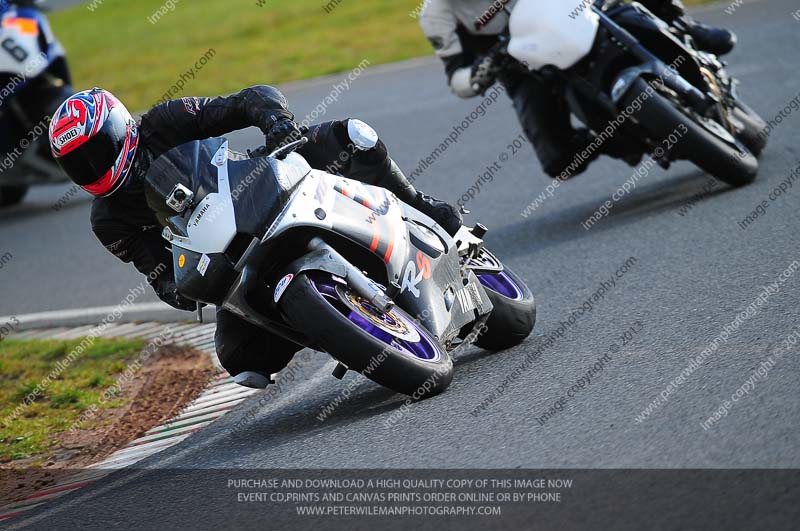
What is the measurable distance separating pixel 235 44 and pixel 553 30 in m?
12.9

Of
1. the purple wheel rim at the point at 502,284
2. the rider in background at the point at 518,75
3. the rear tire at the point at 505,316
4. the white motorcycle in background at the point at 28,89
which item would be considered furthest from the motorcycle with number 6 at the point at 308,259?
the white motorcycle in background at the point at 28,89

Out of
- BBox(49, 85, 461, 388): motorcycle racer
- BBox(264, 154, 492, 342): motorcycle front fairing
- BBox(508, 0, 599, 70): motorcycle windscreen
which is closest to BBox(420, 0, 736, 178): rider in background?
BBox(508, 0, 599, 70): motorcycle windscreen

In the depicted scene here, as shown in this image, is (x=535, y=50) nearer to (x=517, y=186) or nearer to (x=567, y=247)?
(x=567, y=247)

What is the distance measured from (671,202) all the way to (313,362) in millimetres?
2959

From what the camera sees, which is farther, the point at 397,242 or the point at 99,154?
the point at 397,242

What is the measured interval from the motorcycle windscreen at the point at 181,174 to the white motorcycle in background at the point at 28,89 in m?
7.16

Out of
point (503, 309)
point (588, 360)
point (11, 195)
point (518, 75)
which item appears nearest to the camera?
point (588, 360)

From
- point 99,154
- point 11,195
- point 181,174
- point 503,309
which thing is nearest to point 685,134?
point 503,309

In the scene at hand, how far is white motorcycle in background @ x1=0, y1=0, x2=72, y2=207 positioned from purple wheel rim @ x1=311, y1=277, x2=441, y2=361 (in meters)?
7.68

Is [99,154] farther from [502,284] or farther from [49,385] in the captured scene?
[49,385]

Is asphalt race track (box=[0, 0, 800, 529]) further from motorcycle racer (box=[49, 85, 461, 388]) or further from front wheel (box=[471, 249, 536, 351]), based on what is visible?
motorcycle racer (box=[49, 85, 461, 388])

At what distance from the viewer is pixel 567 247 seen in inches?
312

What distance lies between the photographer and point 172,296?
5.67 metres

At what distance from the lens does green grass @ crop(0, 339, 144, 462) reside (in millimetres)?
6469
